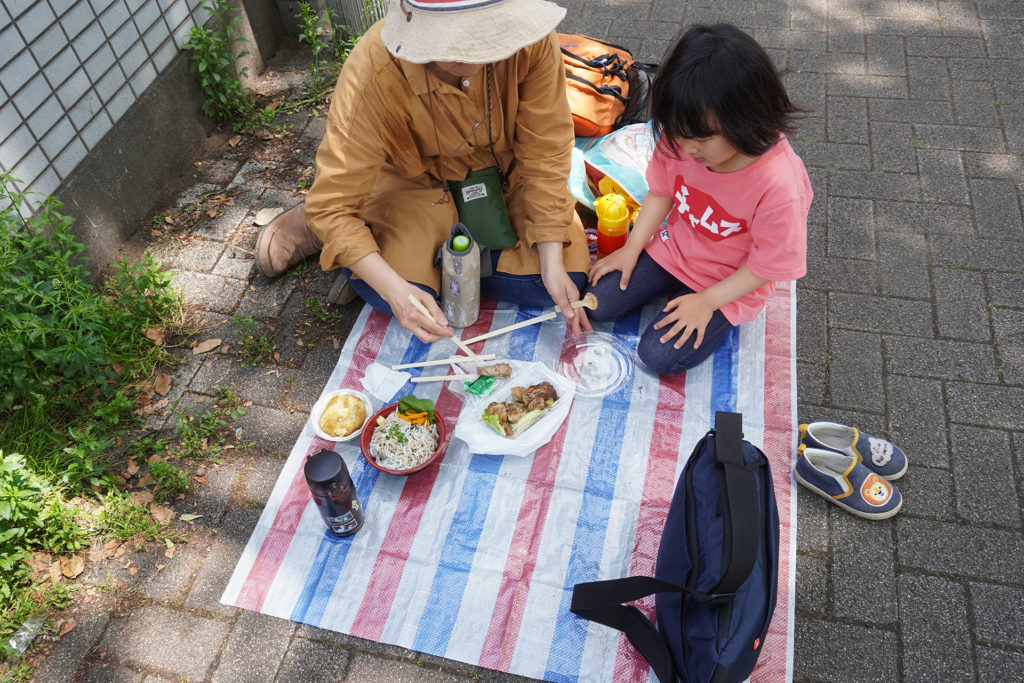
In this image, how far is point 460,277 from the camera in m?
2.85

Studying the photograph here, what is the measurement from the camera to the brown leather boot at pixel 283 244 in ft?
10.6

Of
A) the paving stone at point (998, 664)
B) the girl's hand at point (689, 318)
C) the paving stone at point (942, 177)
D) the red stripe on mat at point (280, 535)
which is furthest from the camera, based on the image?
the paving stone at point (942, 177)

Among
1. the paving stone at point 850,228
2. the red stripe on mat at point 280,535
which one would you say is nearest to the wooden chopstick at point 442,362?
the red stripe on mat at point 280,535

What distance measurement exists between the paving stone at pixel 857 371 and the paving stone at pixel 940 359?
7 cm

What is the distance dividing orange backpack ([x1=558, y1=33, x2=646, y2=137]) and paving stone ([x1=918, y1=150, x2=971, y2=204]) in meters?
1.55

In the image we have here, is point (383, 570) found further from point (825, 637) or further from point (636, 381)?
point (825, 637)

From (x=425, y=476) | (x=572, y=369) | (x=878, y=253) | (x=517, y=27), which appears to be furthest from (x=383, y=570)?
(x=878, y=253)

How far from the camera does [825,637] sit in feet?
7.49

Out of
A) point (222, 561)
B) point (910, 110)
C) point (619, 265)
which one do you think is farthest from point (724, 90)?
point (910, 110)

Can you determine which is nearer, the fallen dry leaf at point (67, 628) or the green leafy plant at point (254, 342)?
the fallen dry leaf at point (67, 628)

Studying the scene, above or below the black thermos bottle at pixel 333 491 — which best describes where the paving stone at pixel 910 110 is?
below

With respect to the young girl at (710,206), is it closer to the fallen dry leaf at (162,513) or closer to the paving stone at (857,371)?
the paving stone at (857,371)

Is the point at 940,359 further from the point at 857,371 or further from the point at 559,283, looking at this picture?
the point at 559,283

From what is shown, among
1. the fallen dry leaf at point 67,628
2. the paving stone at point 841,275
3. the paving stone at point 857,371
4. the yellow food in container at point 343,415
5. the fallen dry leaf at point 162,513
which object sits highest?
the yellow food in container at point 343,415
